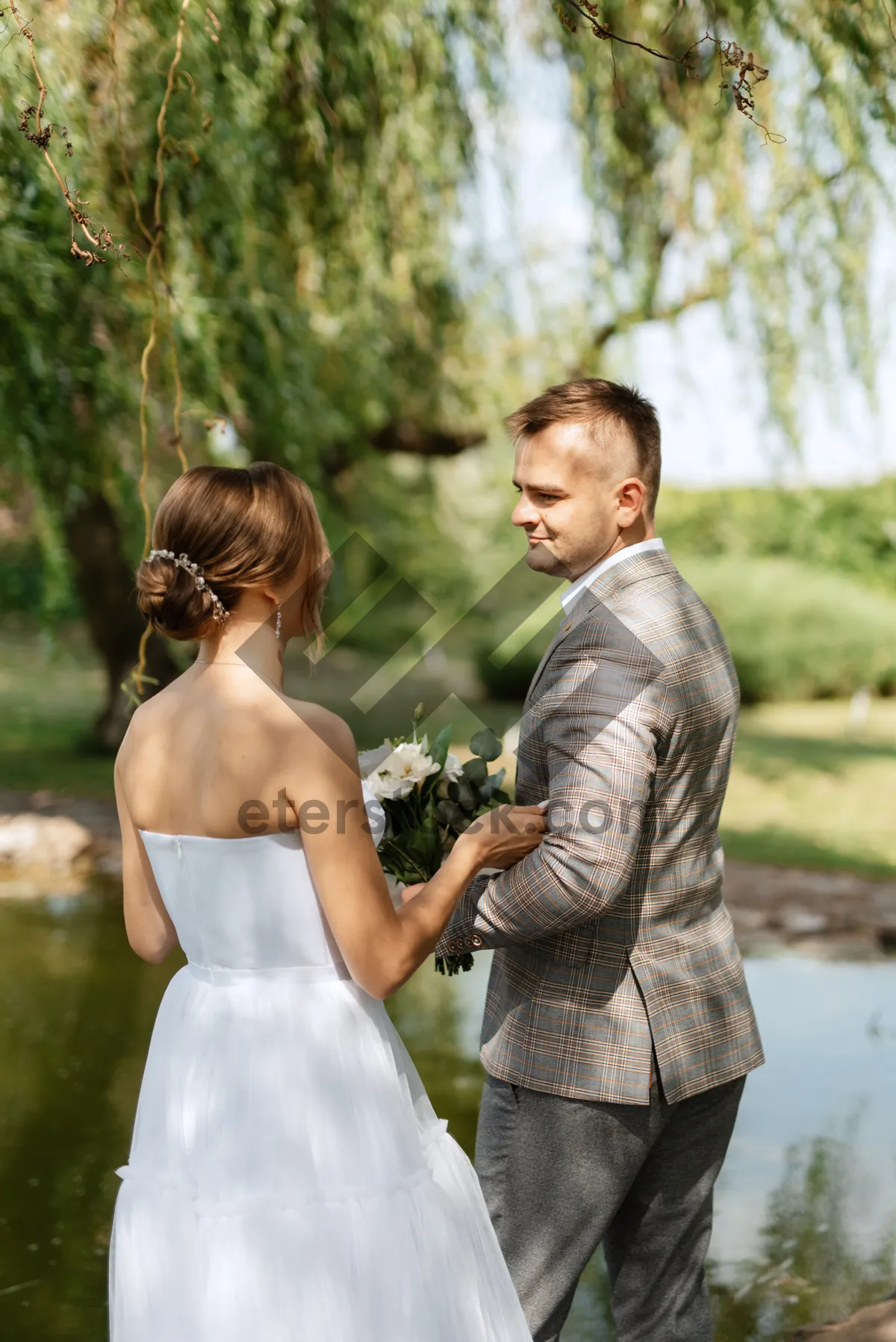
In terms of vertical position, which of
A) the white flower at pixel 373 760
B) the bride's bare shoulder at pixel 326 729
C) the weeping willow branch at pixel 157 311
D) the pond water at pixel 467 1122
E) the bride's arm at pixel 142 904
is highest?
the weeping willow branch at pixel 157 311

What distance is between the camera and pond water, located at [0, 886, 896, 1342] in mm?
3244

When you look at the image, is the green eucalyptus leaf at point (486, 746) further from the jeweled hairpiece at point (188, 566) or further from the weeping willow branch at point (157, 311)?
the weeping willow branch at point (157, 311)

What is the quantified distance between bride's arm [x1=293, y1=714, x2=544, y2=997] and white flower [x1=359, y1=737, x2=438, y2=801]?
0.28m

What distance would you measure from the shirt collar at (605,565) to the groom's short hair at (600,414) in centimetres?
7

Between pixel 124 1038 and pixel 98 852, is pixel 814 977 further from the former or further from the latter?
pixel 98 852

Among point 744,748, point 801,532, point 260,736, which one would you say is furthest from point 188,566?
point 801,532

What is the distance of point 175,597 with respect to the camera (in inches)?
75.7

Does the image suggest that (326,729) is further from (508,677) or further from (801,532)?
(801,532)

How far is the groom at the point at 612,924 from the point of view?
198cm

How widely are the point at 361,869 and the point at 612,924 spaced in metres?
0.46

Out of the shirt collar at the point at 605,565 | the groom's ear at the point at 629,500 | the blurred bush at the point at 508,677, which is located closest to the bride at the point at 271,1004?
the shirt collar at the point at 605,565

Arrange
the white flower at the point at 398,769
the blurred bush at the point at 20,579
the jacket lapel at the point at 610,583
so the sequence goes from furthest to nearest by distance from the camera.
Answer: the blurred bush at the point at 20,579, the white flower at the point at 398,769, the jacket lapel at the point at 610,583

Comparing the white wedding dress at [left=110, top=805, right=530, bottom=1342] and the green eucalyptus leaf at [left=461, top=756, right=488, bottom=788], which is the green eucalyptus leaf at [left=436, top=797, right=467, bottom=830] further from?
the white wedding dress at [left=110, top=805, right=530, bottom=1342]

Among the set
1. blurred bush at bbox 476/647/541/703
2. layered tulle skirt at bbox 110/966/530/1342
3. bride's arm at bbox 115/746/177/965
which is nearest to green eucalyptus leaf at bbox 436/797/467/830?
layered tulle skirt at bbox 110/966/530/1342
